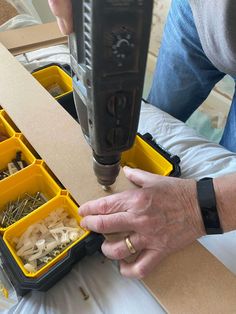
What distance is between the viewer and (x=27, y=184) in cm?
81

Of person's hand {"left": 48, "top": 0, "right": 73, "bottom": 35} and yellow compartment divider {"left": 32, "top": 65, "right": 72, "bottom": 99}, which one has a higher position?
person's hand {"left": 48, "top": 0, "right": 73, "bottom": 35}

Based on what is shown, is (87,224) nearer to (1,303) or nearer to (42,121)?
(1,303)

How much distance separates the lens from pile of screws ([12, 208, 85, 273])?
682 millimetres

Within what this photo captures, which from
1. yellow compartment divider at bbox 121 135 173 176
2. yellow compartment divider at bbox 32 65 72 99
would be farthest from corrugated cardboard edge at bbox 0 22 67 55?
yellow compartment divider at bbox 121 135 173 176

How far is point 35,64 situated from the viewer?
50.1 inches

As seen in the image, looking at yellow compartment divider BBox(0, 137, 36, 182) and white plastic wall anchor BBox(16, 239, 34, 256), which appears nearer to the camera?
white plastic wall anchor BBox(16, 239, 34, 256)

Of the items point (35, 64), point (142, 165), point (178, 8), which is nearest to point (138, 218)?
point (142, 165)

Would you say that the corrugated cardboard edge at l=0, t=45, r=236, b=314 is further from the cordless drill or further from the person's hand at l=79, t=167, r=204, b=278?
the cordless drill

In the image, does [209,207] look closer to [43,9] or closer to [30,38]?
[30,38]

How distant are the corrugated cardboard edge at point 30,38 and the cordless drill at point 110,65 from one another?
82 centimetres

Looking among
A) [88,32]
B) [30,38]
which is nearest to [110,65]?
[88,32]

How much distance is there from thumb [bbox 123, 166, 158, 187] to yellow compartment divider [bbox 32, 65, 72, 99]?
0.49m

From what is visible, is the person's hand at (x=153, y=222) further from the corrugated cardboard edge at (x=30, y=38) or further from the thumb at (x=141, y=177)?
the corrugated cardboard edge at (x=30, y=38)

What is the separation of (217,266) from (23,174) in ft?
1.63
